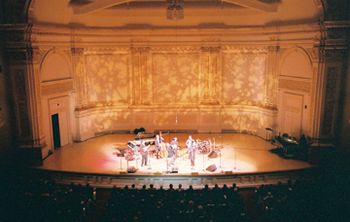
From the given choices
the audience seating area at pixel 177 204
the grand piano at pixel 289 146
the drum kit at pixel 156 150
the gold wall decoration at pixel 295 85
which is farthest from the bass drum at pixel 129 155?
the gold wall decoration at pixel 295 85

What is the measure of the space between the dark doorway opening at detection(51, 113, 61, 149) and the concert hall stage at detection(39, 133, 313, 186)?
34cm

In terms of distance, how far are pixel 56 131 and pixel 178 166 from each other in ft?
19.6

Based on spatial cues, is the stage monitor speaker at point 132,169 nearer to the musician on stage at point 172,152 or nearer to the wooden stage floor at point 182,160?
the wooden stage floor at point 182,160

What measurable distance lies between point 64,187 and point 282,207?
6.25 metres

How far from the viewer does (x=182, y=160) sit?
14.2 metres

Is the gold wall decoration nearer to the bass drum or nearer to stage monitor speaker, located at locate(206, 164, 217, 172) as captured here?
stage monitor speaker, located at locate(206, 164, 217, 172)

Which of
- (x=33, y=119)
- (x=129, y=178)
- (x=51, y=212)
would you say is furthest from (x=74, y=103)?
(x=51, y=212)

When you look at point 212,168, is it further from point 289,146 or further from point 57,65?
point 57,65

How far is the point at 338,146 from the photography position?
13.2m

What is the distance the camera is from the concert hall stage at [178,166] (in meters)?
12.4

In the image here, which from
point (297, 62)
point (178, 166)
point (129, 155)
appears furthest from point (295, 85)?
point (129, 155)

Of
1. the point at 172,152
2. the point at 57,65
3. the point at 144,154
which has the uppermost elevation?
the point at 57,65

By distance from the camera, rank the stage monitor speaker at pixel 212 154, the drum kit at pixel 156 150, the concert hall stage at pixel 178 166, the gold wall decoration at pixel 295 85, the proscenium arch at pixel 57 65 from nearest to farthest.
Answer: the concert hall stage at pixel 178 166
the drum kit at pixel 156 150
the stage monitor speaker at pixel 212 154
the proscenium arch at pixel 57 65
the gold wall decoration at pixel 295 85

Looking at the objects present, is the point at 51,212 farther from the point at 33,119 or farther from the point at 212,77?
the point at 212,77
